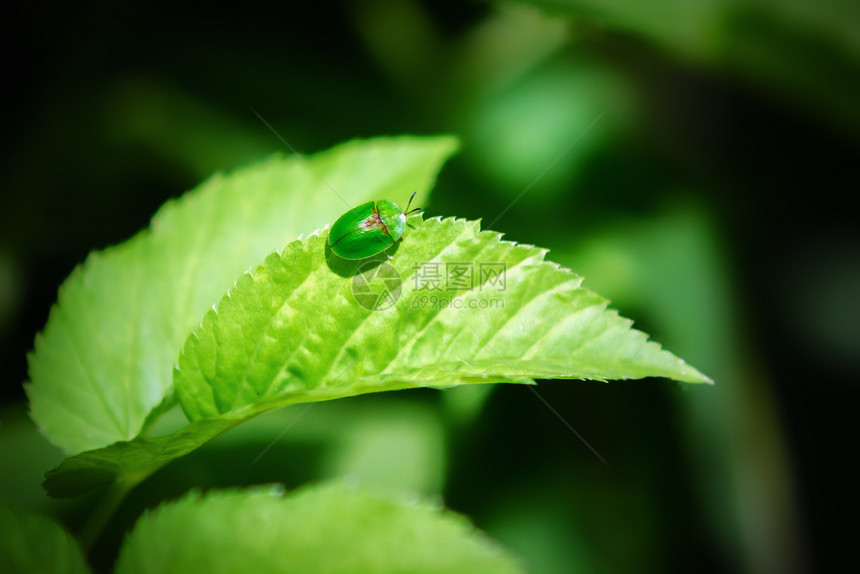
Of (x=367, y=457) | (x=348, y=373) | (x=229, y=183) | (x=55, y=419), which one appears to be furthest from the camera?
(x=367, y=457)

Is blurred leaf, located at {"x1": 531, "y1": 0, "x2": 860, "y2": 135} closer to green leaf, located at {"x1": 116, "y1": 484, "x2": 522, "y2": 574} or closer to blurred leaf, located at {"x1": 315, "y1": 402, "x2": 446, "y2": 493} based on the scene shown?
blurred leaf, located at {"x1": 315, "y1": 402, "x2": 446, "y2": 493}

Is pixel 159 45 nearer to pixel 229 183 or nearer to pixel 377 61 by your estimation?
pixel 377 61

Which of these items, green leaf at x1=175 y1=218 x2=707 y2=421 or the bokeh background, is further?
the bokeh background

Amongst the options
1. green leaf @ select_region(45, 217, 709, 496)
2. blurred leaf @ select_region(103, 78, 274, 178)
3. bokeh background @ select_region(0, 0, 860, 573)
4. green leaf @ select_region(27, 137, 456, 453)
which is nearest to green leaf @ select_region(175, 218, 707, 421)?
green leaf @ select_region(45, 217, 709, 496)

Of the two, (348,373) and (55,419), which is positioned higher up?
(348,373)

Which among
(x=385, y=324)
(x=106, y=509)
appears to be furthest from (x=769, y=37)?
(x=106, y=509)

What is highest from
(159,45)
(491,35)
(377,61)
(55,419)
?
(491,35)

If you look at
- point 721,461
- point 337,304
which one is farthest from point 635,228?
point 337,304

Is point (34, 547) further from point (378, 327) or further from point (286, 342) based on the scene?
point (378, 327)
